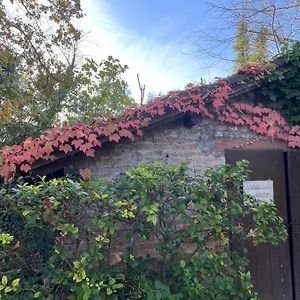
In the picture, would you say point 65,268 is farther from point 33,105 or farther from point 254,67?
point 33,105

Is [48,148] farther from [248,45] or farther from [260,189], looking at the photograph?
[248,45]

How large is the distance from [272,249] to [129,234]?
2833 millimetres

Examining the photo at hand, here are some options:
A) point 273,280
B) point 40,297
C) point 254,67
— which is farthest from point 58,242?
point 254,67

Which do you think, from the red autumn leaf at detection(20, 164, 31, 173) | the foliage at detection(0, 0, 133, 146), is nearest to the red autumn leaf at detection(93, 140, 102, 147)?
the red autumn leaf at detection(20, 164, 31, 173)

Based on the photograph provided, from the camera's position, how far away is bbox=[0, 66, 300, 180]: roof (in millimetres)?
4523

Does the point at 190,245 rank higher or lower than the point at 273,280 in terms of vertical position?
higher

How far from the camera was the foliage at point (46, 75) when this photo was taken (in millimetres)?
12984

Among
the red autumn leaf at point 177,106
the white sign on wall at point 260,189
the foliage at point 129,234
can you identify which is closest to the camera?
the foliage at point 129,234

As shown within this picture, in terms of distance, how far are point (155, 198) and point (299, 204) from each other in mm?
3081

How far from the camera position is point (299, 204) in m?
5.73

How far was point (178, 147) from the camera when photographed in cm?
539

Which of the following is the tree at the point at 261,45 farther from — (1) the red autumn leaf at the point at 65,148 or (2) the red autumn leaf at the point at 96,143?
(1) the red autumn leaf at the point at 65,148

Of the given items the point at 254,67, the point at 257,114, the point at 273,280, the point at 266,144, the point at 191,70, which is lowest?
the point at 273,280

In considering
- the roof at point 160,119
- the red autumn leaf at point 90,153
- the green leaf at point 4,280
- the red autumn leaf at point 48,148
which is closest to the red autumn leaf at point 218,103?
the roof at point 160,119
